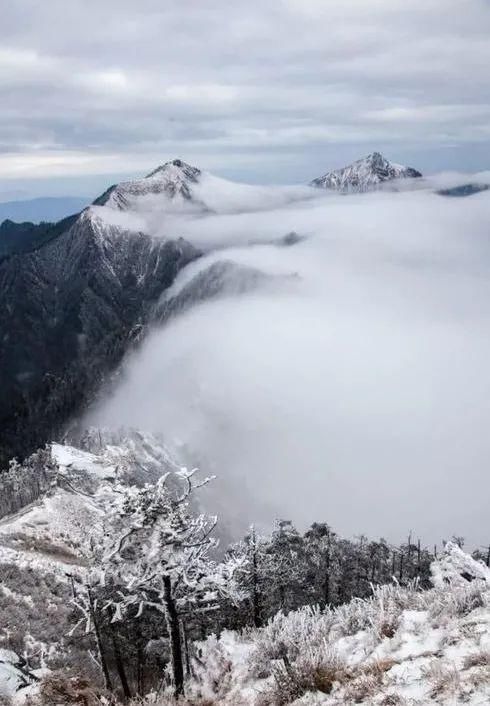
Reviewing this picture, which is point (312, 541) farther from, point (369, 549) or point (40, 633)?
point (40, 633)

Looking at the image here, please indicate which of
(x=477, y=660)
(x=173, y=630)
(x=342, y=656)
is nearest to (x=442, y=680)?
(x=477, y=660)

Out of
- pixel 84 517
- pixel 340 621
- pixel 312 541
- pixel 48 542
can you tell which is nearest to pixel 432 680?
pixel 340 621

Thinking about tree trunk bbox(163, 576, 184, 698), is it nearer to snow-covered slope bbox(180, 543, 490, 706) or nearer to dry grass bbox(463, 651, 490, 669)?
snow-covered slope bbox(180, 543, 490, 706)

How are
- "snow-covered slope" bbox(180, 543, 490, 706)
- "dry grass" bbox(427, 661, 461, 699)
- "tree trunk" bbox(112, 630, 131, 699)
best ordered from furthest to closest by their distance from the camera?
"tree trunk" bbox(112, 630, 131, 699), "snow-covered slope" bbox(180, 543, 490, 706), "dry grass" bbox(427, 661, 461, 699)

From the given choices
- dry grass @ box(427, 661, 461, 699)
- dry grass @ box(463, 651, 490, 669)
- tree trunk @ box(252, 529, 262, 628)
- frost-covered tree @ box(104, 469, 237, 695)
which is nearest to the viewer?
dry grass @ box(427, 661, 461, 699)

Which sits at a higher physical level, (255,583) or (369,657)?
(369,657)

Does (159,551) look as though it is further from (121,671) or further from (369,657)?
(121,671)

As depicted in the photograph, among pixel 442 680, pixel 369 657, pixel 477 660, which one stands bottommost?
pixel 369 657

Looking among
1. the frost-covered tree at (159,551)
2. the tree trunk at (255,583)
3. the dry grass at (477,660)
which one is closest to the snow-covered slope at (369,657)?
the dry grass at (477,660)

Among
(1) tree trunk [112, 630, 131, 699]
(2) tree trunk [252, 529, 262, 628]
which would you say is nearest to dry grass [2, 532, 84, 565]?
(2) tree trunk [252, 529, 262, 628]


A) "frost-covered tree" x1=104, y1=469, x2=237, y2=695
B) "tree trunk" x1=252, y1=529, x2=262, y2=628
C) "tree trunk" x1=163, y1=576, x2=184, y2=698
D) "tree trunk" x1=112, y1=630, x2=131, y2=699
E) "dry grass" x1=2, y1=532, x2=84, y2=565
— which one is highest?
"frost-covered tree" x1=104, y1=469, x2=237, y2=695

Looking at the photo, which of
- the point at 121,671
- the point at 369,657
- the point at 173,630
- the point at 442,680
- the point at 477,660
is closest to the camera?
the point at 442,680
